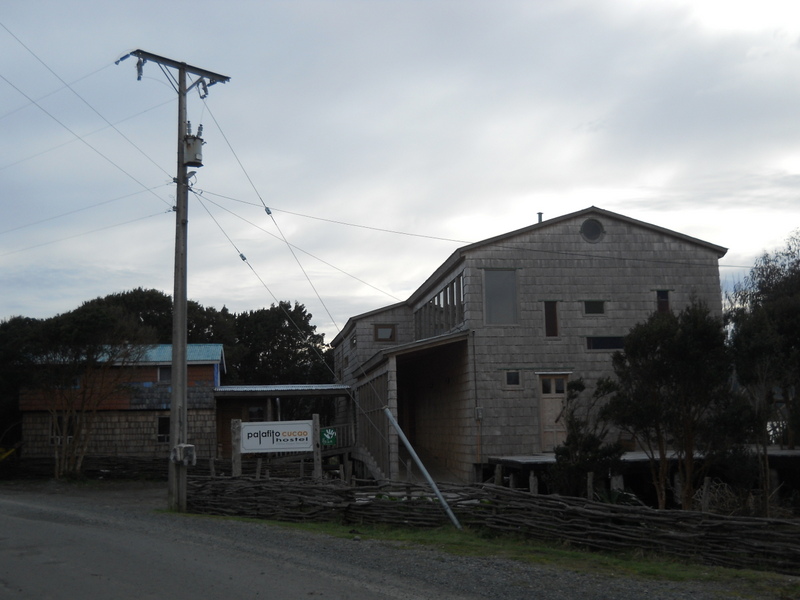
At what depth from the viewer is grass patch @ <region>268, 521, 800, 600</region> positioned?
822 cm

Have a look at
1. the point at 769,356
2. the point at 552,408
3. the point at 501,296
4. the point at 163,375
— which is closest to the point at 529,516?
the point at 769,356

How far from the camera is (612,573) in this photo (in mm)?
8797

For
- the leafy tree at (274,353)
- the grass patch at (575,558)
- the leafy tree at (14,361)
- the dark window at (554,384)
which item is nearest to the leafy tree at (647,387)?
the grass patch at (575,558)

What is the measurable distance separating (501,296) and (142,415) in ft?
51.9

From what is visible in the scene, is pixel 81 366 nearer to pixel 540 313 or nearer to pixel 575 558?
pixel 540 313

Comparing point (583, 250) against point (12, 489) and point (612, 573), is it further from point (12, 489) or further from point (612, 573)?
point (12, 489)

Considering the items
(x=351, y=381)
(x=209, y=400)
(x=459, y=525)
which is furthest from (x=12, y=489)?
(x=459, y=525)

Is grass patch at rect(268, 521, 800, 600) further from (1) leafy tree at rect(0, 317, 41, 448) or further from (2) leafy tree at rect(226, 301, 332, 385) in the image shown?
(2) leafy tree at rect(226, 301, 332, 385)

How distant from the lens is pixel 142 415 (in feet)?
98.0

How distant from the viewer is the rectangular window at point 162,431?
29.9 m

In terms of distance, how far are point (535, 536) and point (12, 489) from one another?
2037cm

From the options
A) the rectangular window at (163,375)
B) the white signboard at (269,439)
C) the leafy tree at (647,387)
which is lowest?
the white signboard at (269,439)

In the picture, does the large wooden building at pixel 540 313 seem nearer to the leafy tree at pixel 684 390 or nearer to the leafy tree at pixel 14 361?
the leafy tree at pixel 684 390

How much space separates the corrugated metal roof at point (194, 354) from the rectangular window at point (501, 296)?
1265 cm
